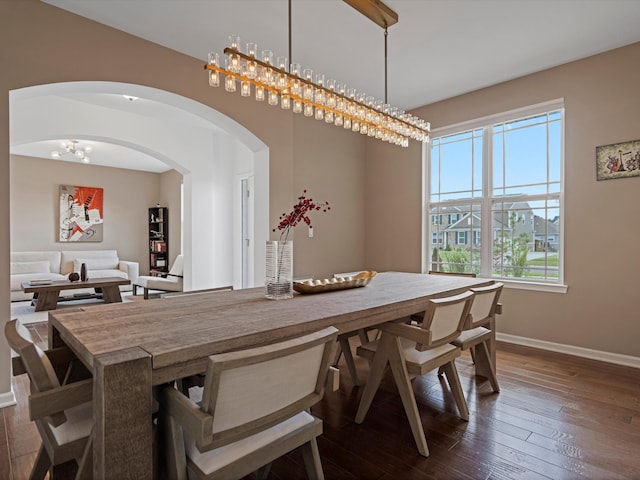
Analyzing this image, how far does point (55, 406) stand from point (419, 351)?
1570 millimetres

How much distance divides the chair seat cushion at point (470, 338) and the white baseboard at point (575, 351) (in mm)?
1443

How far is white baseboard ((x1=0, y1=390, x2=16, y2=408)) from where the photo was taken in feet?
7.47

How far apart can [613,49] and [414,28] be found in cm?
→ 186

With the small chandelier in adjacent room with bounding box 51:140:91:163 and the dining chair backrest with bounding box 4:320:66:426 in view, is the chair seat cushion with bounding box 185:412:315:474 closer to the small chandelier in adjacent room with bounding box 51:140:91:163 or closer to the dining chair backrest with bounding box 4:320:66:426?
the dining chair backrest with bounding box 4:320:66:426

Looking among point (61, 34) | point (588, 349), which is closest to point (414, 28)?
point (61, 34)

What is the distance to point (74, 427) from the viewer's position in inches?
46.6

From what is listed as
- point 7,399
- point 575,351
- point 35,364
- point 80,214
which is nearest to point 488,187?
point 575,351

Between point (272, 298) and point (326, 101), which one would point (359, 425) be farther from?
point (326, 101)

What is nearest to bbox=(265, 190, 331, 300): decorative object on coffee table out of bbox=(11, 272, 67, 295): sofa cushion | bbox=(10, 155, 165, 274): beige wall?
bbox=(11, 272, 67, 295): sofa cushion

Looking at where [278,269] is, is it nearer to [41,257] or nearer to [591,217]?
[591,217]

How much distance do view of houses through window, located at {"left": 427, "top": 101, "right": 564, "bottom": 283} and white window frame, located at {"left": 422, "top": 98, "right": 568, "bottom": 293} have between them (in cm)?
1

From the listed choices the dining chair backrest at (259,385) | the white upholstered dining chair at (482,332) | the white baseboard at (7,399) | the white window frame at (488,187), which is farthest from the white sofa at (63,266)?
the dining chair backrest at (259,385)

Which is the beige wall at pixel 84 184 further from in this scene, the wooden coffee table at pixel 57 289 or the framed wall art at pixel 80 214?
the wooden coffee table at pixel 57 289

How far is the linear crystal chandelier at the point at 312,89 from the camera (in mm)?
1886
